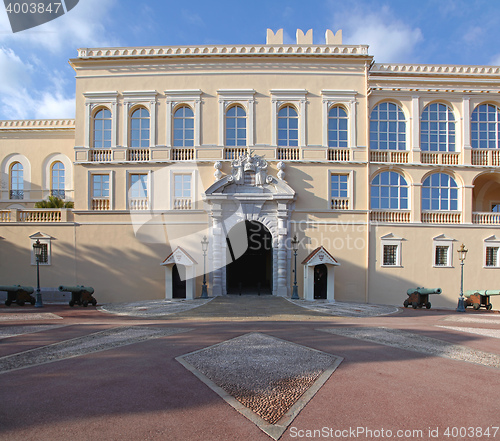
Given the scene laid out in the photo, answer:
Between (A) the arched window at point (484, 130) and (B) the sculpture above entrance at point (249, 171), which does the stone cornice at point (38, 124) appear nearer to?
(B) the sculpture above entrance at point (249, 171)

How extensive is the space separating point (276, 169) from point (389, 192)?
734cm

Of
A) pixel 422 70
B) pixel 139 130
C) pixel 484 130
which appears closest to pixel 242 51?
pixel 139 130

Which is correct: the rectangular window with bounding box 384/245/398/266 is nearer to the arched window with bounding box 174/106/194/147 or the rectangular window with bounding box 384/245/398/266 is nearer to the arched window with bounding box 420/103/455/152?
the arched window with bounding box 420/103/455/152

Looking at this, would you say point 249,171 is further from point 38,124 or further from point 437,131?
point 38,124

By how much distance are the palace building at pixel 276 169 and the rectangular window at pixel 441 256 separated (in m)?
0.06

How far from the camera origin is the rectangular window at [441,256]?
68.2 ft

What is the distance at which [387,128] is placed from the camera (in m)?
21.4

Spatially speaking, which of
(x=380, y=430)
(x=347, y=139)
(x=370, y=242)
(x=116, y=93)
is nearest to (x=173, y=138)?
(x=116, y=93)

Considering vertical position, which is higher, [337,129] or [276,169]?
[337,129]

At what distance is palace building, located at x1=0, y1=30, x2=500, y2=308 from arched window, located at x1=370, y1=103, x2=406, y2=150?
90 millimetres

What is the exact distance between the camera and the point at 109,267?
67.5ft

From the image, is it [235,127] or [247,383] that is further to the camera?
[235,127]

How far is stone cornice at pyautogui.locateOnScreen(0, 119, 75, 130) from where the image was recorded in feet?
83.3

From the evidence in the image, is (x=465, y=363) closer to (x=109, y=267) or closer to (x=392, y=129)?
(x=392, y=129)
